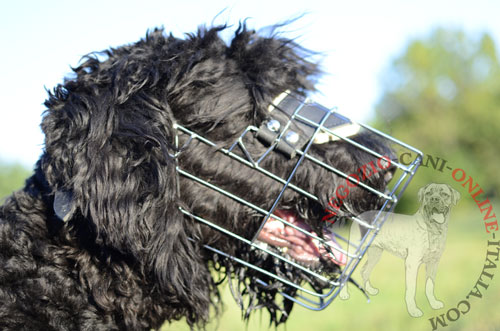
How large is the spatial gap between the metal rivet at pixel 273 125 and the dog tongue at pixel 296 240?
0.41m

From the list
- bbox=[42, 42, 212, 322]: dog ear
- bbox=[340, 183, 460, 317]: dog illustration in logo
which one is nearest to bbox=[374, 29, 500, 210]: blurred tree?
bbox=[340, 183, 460, 317]: dog illustration in logo

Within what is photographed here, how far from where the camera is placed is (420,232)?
241 cm

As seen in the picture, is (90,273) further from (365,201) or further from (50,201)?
(365,201)

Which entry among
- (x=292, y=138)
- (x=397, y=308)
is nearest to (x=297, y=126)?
(x=292, y=138)

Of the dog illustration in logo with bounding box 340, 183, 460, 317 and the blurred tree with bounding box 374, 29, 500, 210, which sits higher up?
the blurred tree with bounding box 374, 29, 500, 210

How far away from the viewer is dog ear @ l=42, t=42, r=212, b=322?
6.75 ft

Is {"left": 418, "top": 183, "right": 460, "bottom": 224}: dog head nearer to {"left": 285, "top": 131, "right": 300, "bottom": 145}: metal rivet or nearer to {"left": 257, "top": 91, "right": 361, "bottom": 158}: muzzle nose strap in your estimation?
{"left": 257, "top": 91, "right": 361, "bottom": 158}: muzzle nose strap

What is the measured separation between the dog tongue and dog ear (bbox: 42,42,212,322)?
386 mm

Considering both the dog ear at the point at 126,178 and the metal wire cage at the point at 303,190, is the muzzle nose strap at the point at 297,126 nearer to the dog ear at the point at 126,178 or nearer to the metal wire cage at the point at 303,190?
the metal wire cage at the point at 303,190

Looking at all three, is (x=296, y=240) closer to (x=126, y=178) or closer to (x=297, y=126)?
(x=297, y=126)

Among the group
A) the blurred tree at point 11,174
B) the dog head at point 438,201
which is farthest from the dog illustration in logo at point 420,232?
the blurred tree at point 11,174

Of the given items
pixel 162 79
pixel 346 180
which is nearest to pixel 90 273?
pixel 162 79

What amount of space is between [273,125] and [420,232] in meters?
0.89

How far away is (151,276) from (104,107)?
79 cm
